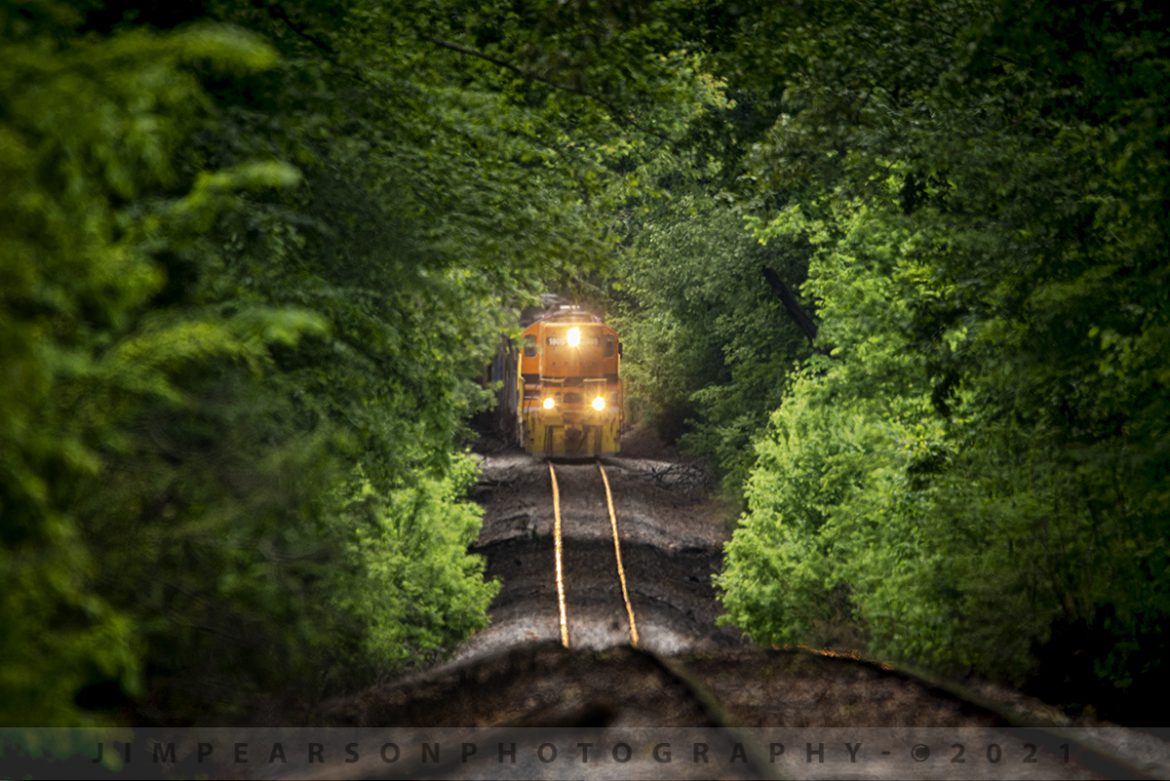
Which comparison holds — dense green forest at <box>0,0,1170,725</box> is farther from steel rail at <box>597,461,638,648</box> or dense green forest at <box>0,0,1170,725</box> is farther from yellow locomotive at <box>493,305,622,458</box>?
yellow locomotive at <box>493,305,622,458</box>

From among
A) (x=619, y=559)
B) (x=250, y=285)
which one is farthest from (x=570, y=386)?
(x=250, y=285)

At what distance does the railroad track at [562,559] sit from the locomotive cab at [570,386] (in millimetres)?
885

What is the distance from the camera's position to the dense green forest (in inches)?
182

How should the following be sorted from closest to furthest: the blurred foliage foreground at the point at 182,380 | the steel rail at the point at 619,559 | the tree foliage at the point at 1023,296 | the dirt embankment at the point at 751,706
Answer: the blurred foliage foreground at the point at 182,380, the dirt embankment at the point at 751,706, the tree foliage at the point at 1023,296, the steel rail at the point at 619,559

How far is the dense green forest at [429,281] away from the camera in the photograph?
4.63 metres

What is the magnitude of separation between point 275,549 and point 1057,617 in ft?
21.8

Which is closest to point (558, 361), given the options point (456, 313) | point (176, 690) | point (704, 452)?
point (704, 452)

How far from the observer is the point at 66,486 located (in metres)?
5.16

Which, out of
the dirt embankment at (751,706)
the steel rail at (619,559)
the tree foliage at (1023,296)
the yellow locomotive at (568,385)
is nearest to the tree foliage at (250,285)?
the dirt embankment at (751,706)

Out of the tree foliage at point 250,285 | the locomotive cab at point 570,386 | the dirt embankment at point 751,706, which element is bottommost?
the dirt embankment at point 751,706

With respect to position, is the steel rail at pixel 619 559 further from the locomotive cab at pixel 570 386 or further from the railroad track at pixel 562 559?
the locomotive cab at pixel 570 386

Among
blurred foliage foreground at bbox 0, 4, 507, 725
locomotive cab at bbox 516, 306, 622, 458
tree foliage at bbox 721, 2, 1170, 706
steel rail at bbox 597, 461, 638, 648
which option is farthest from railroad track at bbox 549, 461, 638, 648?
blurred foliage foreground at bbox 0, 4, 507, 725

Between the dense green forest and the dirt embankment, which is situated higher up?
the dense green forest

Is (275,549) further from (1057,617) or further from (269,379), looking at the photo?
(1057,617)
